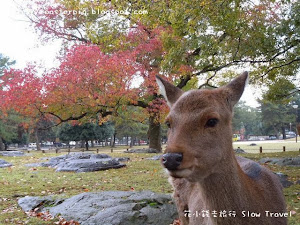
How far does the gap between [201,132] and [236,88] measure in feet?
2.12

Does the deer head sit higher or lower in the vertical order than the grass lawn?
higher

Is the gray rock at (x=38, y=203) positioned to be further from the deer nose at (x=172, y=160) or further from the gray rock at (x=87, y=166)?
the gray rock at (x=87, y=166)

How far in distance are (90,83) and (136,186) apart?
231 inches

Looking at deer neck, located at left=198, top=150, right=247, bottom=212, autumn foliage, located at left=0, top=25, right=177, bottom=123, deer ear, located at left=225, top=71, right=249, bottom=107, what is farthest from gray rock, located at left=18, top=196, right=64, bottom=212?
autumn foliage, located at left=0, top=25, right=177, bottom=123

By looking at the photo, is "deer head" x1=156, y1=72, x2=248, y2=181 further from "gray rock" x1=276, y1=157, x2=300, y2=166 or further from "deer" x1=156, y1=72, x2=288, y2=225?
"gray rock" x1=276, y1=157, x2=300, y2=166

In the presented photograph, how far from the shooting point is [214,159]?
219 cm

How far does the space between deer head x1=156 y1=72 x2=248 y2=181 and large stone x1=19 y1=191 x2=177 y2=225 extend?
8.82ft

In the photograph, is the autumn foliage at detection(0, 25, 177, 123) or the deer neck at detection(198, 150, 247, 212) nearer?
the deer neck at detection(198, 150, 247, 212)

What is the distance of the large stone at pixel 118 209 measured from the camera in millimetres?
4523

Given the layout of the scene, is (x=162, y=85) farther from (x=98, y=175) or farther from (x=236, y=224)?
(x=98, y=175)

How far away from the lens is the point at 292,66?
12062 mm

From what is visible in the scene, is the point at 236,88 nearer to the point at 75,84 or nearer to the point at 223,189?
the point at 223,189

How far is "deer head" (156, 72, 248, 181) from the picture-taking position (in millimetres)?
1997

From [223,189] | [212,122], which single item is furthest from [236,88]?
[223,189]
